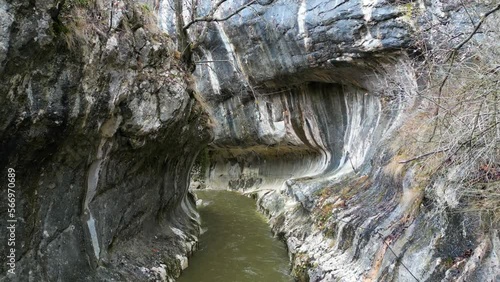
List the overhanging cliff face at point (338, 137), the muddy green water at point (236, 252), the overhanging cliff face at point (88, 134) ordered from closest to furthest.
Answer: the overhanging cliff face at point (88, 134) < the overhanging cliff face at point (338, 137) < the muddy green water at point (236, 252)

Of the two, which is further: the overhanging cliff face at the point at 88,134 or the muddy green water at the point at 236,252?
the muddy green water at the point at 236,252

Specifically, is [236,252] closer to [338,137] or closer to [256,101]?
[256,101]

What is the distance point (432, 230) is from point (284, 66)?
31.6ft

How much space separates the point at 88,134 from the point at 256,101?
164 inches

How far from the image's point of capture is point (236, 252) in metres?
10.0

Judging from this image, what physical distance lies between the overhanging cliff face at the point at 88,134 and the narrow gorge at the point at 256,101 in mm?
26

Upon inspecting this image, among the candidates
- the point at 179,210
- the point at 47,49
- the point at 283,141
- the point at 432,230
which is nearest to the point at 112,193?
the point at 47,49

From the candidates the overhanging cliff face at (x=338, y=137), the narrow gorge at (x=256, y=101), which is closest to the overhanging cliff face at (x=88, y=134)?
the narrow gorge at (x=256, y=101)

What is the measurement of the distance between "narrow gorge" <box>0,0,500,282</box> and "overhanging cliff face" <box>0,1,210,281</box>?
0.09ft

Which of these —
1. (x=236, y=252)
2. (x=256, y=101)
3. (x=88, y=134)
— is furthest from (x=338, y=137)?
(x=88, y=134)

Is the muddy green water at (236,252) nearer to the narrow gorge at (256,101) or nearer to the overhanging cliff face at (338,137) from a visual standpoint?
the narrow gorge at (256,101)

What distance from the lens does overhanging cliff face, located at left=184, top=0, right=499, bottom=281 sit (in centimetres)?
566

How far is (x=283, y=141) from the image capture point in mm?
17875

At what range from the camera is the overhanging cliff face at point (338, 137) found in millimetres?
5660
